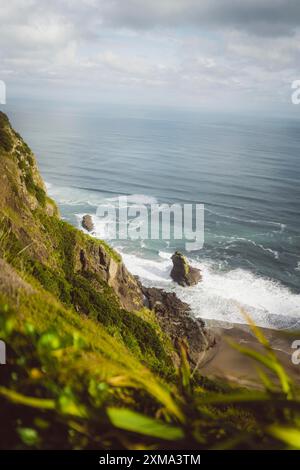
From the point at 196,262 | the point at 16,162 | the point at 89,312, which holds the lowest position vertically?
the point at 196,262

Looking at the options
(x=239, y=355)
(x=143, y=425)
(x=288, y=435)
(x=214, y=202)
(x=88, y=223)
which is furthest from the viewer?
(x=214, y=202)

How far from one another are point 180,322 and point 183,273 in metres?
9.00

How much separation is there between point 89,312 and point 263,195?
61445 mm

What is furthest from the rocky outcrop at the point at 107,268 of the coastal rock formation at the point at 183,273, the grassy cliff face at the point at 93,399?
the grassy cliff face at the point at 93,399

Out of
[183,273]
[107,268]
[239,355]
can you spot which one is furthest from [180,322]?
[107,268]

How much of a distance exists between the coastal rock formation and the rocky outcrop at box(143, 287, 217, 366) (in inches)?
149

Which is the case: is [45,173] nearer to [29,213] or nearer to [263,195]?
[263,195]

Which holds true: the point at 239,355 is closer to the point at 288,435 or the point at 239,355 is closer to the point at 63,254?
the point at 63,254

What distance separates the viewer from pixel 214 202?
66.9m

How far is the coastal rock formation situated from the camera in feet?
130

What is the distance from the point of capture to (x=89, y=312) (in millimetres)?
15703

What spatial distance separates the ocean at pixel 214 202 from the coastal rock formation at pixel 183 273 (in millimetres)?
783

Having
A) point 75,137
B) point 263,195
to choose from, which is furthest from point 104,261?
point 75,137

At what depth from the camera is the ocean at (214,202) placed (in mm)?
38031
